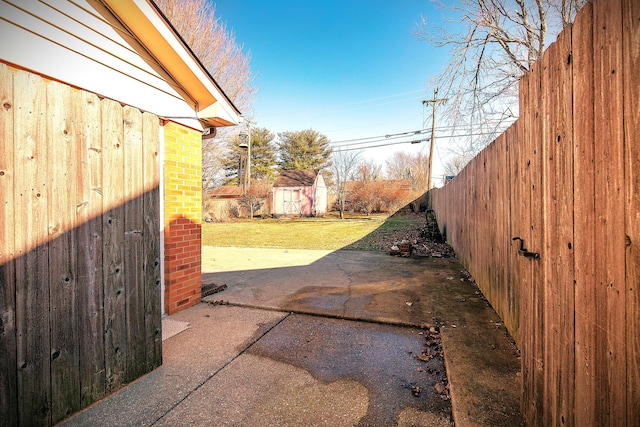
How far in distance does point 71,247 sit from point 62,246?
0.05 m

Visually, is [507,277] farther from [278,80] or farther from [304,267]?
[278,80]

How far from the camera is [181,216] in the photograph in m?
3.83

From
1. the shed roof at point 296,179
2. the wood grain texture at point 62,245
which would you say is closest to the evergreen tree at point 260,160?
the shed roof at point 296,179

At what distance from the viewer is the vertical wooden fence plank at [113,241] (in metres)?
2.09

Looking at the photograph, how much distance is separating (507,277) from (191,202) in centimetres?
388

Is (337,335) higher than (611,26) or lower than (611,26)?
lower

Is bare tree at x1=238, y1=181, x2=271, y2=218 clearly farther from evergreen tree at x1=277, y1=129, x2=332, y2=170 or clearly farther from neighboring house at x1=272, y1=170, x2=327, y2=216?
evergreen tree at x1=277, y1=129, x2=332, y2=170

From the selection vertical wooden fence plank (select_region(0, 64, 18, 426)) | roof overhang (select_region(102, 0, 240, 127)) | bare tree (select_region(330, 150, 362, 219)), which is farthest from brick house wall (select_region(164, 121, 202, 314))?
bare tree (select_region(330, 150, 362, 219))

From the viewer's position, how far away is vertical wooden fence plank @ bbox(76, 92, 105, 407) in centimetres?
194

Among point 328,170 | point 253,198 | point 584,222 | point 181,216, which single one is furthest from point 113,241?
point 328,170

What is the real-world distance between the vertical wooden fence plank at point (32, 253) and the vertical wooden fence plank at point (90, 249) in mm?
188

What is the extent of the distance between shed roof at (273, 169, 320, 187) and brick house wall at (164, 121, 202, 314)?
25.1 meters

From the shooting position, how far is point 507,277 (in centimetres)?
304

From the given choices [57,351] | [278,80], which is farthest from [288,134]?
[57,351]
